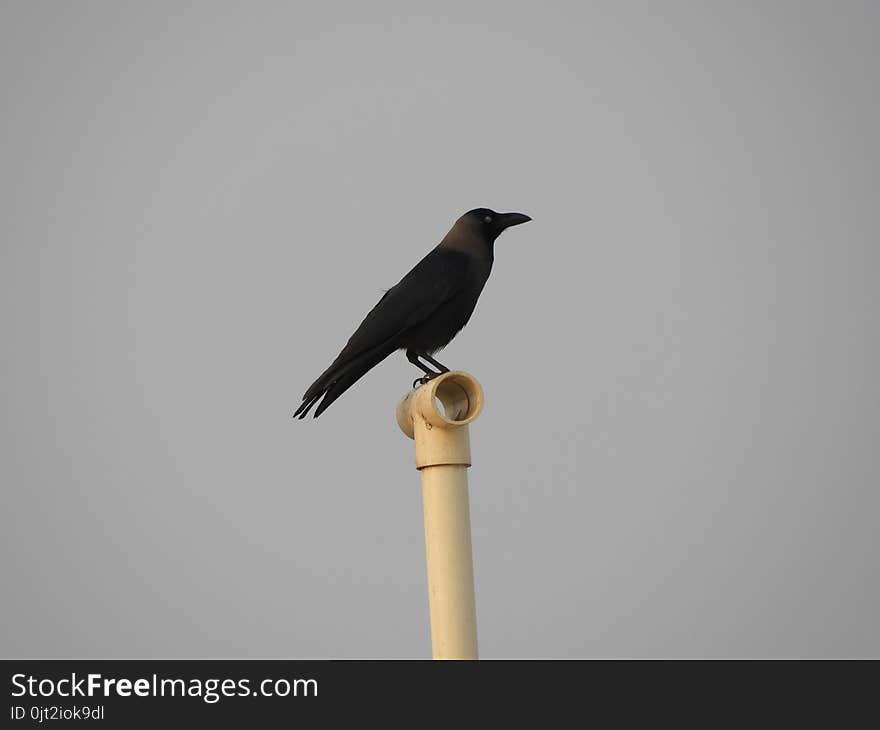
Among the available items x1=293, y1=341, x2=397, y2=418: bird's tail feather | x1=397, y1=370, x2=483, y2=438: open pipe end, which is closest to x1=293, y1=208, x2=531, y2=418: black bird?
x1=293, y1=341, x2=397, y2=418: bird's tail feather

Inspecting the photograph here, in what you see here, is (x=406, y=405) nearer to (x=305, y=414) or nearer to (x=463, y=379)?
(x=463, y=379)

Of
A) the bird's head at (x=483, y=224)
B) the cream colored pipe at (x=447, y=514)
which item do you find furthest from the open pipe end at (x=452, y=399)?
the bird's head at (x=483, y=224)

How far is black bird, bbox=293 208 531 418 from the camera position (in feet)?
22.2

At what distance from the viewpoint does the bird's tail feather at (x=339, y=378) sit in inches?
255

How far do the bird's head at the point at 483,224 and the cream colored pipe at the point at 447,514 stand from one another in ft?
11.9

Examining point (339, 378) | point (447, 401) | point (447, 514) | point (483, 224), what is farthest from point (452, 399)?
point (483, 224)

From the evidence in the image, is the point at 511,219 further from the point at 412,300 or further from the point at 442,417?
the point at 442,417

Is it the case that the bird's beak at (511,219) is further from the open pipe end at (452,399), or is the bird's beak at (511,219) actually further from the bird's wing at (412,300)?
the open pipe end at (452,399)

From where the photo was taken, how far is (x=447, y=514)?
167 inches

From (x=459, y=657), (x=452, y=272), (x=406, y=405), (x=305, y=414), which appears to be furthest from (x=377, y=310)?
(x=459, y=657)

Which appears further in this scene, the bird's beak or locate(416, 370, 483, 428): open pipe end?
the bird's beak

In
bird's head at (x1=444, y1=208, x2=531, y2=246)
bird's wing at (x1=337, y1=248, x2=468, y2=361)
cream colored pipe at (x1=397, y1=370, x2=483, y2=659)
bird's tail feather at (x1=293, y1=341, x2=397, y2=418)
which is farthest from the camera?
bird's head at (x1=444, y1=208, x2=531, y2=246)

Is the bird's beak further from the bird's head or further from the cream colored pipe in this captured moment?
the cream colored pipe
